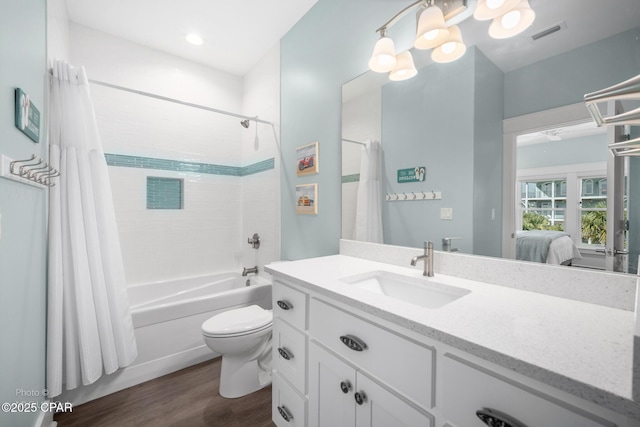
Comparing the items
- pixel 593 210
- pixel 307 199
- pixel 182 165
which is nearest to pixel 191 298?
pixel 182 165

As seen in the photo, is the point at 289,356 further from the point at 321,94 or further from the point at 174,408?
the point at 321,94

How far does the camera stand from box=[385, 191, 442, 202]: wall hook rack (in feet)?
4.30

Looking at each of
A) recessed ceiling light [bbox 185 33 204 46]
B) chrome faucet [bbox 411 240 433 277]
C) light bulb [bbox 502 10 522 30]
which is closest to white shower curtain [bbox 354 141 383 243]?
chrome faucet [bbox 411 240 433 277]

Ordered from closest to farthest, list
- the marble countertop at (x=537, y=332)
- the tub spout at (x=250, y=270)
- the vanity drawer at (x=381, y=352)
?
the marble countertop at (x=537, y=332) < the vanity drawer at (x=381, y=352) < the tub spout at (x=250, y=270)

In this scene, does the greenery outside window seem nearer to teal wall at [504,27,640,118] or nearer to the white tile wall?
teal wall at [504,27,640,118]

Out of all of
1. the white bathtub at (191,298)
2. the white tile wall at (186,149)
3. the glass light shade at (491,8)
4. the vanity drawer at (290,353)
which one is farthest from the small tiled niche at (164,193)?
the glass light shade at (491,8)

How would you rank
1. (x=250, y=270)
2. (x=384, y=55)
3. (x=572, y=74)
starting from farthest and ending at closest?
1. (x=250, y=270)
2. (x=384, y=55)
3. (x=572, y=74)

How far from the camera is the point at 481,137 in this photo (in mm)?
1152

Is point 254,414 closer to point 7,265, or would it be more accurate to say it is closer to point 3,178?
point 7,265

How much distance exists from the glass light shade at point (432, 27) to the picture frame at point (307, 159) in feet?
3.34

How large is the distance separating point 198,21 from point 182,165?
1.32 meters

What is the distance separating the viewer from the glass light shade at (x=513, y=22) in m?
1.01

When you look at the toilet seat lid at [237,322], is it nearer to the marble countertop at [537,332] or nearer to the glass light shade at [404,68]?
the marble countertop at [537,332]

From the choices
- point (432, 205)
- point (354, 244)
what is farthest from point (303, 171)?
point (432, 205)
